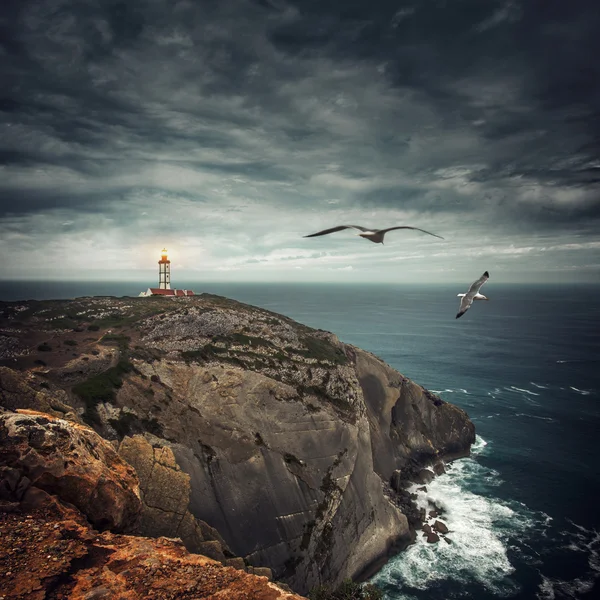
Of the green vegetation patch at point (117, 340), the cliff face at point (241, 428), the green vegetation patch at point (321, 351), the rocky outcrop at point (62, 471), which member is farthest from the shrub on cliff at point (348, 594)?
the green vegetation patch at point (117, 340)

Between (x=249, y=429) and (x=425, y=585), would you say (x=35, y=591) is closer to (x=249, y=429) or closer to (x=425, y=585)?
(x=249, y=429)

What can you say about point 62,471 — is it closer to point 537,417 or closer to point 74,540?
point 74,540

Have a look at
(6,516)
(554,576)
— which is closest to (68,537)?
(6,516)

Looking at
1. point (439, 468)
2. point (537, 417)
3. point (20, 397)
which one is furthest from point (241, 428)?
point (537, 417)

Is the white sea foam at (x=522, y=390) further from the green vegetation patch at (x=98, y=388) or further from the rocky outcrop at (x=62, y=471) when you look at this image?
the rocky outcrop at (x=62, y=471)

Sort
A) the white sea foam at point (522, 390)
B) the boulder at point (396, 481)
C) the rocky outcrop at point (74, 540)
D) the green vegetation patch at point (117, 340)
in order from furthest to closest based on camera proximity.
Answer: the white sea foam at point (522, 390)
the boulder at point (396, 481)
the green vegetation patch at point (117, 340)
the rocky outcrop at point (74, 540)
